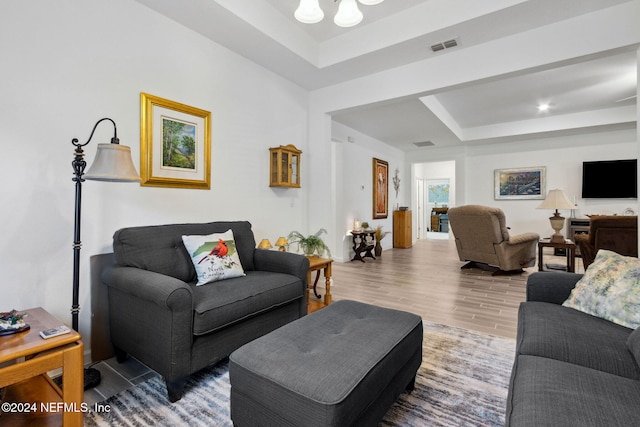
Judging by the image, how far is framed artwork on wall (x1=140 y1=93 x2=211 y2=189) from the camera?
96.3 inches

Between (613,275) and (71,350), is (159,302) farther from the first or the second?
(613,275)

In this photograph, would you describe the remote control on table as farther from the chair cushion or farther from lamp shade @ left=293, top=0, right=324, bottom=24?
lamp shade @ left=293, top=0, right=324, bottom=24

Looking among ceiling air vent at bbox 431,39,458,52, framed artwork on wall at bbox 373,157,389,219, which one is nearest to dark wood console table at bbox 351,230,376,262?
framed artwork on wall at bbox 373,157,389,219

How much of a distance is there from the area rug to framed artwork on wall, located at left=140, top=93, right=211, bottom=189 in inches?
58.8

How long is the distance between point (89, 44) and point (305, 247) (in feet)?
7.88

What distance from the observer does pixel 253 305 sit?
2002mm

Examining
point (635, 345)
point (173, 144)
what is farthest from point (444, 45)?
point (635, 345)

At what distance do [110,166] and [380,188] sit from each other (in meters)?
5.93

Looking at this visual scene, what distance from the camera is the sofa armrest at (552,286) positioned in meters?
1.87

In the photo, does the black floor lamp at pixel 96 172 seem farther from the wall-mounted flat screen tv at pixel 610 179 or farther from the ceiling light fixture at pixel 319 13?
the wall-mounted flat screen tv at pixel 610 179

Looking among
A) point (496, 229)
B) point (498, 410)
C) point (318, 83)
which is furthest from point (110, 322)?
point (496, 229)

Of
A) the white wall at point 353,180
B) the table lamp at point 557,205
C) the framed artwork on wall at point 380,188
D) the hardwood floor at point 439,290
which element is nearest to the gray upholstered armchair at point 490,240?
the hardwood floor at point 439,290

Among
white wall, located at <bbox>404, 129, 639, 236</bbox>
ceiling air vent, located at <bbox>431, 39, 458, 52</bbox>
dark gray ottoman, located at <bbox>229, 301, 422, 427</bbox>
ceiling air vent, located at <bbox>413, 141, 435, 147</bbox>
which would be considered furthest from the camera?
ceiling air vent, located at <bbox>413, 141, 435, 147</bbox>

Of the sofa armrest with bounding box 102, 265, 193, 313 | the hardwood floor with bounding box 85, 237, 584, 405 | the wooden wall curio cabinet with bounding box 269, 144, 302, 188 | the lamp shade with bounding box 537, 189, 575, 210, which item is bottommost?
the hardwood floor with bounding box 85, 237, 584, 405
